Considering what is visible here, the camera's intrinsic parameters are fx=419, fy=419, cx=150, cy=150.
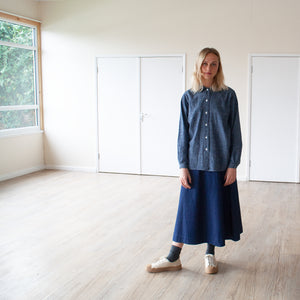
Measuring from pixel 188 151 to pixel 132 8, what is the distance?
13.5ft

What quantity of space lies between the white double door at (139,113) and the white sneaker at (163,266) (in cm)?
351


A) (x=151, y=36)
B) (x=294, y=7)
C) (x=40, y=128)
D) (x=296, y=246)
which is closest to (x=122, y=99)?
(x=151, y=36)

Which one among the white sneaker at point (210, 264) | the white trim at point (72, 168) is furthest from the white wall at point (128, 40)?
the white sneaker at point (210, 264)

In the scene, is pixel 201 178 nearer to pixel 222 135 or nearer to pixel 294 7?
pixel 222 135

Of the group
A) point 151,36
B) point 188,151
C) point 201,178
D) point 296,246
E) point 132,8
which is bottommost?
point 296,246

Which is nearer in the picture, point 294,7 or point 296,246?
point 296,246

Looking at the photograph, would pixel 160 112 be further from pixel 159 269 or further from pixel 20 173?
pixel 159 269

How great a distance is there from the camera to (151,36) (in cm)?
628

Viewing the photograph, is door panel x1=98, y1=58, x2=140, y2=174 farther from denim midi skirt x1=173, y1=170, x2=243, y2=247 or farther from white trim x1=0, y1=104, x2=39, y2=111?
denim midi skirt x1=173, y1=170, x2=243, y2=247

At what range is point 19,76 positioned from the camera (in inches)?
258

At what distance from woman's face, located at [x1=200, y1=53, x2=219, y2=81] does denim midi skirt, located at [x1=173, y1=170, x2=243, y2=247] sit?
0.64 m

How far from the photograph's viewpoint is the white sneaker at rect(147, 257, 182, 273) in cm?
293

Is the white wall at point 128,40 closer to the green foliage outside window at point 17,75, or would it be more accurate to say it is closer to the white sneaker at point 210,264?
the green foliage outside window at point 17,75

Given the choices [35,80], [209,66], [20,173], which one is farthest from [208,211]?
[35,80]
